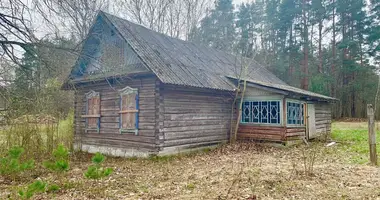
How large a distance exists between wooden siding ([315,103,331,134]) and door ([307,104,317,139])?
552mm

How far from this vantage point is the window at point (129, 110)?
10406mm

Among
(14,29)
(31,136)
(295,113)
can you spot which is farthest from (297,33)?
(14,29)

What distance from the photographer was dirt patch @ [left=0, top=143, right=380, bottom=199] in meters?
5.45

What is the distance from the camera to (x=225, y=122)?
12.8 meters

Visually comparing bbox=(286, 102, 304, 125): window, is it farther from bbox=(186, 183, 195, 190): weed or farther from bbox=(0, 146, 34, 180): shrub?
bbox=(0, 146, 34, 180): shrub

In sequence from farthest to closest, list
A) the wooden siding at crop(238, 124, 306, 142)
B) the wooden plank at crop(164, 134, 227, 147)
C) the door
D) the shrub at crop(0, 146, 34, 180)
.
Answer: the door
the wooden siding at crop(238, 124, 306, 142)
the wooden plank at crop(164, 134, 227, 147)
the shrub at crop(0, 146, 34, 180)

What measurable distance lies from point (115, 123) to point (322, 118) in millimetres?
12001

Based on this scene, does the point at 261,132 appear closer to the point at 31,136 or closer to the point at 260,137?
the point at 260,137

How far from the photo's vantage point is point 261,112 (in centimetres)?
1255

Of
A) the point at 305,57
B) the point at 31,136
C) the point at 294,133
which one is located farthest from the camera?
the point at 305,57

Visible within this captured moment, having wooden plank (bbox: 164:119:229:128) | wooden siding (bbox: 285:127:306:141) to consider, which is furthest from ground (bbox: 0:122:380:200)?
wooden siding (bbox: 285:127:306:141)

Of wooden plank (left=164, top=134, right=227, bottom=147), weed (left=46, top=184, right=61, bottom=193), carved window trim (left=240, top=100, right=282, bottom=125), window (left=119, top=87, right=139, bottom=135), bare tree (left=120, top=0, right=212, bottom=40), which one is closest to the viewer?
weed (left=46, top=184, right=61, bottom=193)

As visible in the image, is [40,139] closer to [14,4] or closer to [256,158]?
[14,4]

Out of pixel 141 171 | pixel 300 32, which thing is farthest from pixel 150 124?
pixel 300 32
